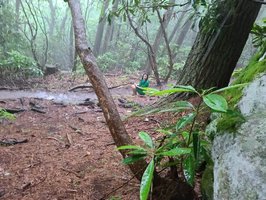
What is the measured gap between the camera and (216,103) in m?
1.45

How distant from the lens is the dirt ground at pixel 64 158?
10.3ft

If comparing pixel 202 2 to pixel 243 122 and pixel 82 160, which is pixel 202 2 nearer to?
pixel 243 122

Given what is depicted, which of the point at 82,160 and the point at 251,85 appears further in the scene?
the point at 82,160

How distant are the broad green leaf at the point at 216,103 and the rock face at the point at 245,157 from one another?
28 cm

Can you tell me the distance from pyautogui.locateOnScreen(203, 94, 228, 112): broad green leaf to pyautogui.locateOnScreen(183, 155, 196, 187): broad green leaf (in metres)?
0.52

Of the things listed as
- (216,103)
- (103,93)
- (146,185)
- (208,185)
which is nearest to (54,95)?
(103,93)

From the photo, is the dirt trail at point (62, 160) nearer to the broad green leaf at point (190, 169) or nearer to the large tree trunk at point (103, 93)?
the large tree trunk at point (103, 93)

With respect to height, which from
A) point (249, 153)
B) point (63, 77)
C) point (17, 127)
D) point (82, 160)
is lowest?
point (63, 77)

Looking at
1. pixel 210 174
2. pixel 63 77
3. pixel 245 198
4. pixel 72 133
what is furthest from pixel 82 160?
pixel 63 77

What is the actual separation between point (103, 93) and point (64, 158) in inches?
64.7

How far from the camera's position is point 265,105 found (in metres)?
1.76

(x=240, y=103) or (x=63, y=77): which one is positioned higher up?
(x=240, y=103)

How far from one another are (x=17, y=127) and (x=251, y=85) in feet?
16.8

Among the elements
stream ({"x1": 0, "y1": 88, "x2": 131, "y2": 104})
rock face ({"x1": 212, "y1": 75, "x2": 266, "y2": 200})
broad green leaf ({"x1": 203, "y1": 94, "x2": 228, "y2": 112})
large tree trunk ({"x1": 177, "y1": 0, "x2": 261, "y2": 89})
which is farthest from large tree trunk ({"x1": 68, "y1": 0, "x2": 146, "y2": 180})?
stream ({"x1": 0, "y1": 88, "x2": 131, "y2": 104})
